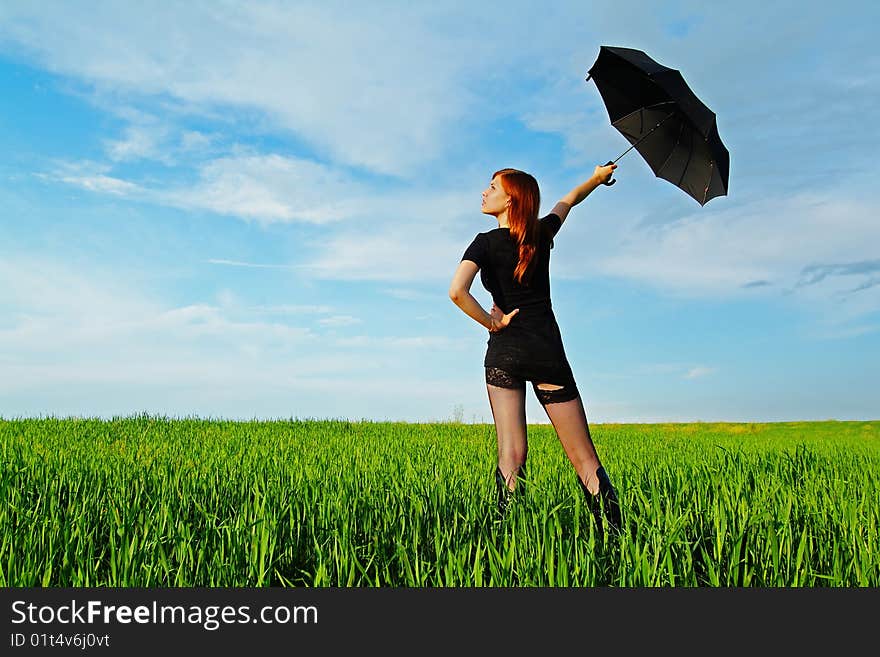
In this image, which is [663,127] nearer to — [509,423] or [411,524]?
[509,423]

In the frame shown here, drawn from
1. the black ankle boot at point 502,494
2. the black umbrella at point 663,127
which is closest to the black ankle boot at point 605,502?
the black ankle boot at point 502,494

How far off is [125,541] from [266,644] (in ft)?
4.07

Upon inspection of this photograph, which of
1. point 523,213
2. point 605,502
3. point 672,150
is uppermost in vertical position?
point 672,150

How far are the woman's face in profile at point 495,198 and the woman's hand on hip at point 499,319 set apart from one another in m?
0.68

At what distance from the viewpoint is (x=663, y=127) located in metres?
5.55

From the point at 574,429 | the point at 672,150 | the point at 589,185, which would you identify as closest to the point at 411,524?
the point at 574,429

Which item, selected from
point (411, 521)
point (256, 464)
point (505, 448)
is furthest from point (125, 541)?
point (256, 464)

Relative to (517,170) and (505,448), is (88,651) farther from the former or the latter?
(517,170)

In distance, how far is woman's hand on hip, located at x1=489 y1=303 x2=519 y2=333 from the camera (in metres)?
4.35

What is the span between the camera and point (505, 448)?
4.48m

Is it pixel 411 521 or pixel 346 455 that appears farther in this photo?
pixel 346 455

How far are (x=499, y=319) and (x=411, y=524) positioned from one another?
4.51ft

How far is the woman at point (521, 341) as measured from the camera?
4352 millimetres

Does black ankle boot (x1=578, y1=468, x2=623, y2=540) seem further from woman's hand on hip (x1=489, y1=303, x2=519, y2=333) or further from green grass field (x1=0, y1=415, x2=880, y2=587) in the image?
woman's hand on hip (x1=489, y1=303, x2=519, y2=333)
